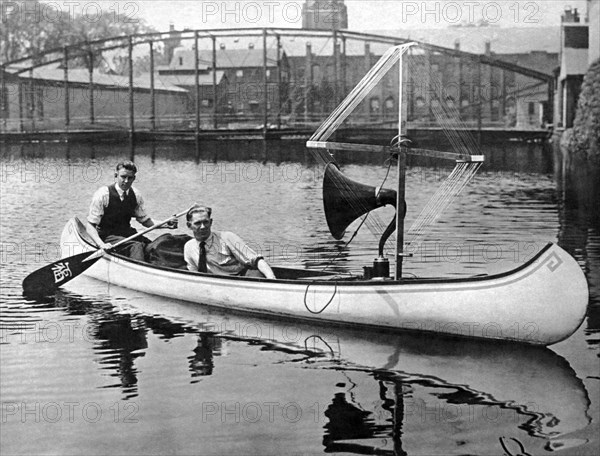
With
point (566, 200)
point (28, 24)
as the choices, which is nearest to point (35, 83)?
point (28, 24)

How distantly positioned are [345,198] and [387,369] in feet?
8.19

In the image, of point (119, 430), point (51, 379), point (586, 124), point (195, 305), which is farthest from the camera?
point (586, 124)

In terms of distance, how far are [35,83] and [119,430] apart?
68.1m

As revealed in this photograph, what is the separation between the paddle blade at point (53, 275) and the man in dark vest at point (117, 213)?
0.40 meters

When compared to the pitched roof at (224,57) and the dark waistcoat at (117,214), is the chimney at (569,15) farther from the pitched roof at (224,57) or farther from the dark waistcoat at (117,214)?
the dark waistcoat at (117,214)

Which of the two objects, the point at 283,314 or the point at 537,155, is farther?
the point at 537,155

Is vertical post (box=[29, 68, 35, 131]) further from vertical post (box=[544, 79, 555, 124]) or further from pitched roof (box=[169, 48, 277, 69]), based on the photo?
vertical post (box=[544, 79, 555, 124])

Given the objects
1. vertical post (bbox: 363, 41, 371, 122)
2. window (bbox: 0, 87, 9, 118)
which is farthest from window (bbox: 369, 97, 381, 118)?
window (bbox: 0, 87, 9, 118)

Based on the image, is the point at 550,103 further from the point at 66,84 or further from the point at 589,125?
the point at 66,84

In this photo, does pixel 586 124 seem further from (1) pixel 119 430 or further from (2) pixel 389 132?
(1) pixel 119 430

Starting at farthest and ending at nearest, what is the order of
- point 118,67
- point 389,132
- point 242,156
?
1. point 118,67
2. point 389,132
3. point 242,156

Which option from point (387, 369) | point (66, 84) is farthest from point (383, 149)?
point (66, 84)

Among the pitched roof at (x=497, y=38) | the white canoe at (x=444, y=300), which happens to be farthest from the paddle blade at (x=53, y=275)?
the pitched roof at (x=497, y=38)

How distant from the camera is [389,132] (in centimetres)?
6025
